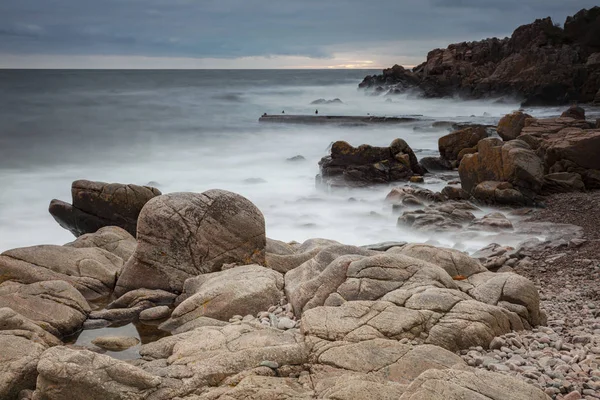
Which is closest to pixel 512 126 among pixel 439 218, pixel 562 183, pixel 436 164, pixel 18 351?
pixel 436 164

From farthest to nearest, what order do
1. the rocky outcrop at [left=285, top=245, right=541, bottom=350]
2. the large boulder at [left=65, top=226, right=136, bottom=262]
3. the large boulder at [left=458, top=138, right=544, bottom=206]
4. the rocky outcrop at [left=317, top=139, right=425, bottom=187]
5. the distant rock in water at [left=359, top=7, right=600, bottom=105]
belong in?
the distant rock in water at [left=359, top=7, right=600, bottom=105]
the rocky outcrop at [left=317, top=139, right=425, bottom=187]
the large boulder at [left=458, top=138, right=544, bottom=206]
the large boulder at [left=65, top=226, right=136, bottom=262]
the rocky outcrop at [left=285, top=245, right=541, bottom=350]

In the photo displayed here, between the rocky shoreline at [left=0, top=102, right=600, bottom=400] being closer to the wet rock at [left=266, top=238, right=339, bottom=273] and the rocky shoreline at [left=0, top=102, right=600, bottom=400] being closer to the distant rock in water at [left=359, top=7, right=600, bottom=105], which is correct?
the wet rock at [left=266, top=238, right=339, bottom=273]

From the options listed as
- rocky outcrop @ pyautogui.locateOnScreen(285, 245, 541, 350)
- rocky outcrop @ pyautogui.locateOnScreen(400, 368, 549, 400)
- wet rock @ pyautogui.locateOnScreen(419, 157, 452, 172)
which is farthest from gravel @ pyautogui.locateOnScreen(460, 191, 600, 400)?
wet rock @ pyautogui.locateOnScreen(419, 157, 452, 172)

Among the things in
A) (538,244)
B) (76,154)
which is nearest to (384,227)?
(538,244)

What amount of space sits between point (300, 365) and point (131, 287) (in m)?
5.82

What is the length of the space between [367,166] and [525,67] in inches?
1879

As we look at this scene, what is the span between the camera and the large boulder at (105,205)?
16422 millimetres

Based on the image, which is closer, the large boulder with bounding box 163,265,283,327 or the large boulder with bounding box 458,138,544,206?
the large boulder with bounding box 163,265,283,327

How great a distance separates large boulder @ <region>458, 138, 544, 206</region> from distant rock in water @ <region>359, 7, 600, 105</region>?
37.2 metres

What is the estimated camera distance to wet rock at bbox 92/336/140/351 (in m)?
8.86

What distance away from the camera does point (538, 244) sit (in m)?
14.5

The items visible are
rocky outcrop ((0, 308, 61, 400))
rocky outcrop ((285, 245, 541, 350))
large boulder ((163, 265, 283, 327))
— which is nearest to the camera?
rocky outcrop ((0, 308, 61, 400))

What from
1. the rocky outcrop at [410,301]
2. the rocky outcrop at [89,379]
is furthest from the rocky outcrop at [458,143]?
the rocky outcrop at [89,379]

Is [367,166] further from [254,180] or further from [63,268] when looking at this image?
[63,268]
